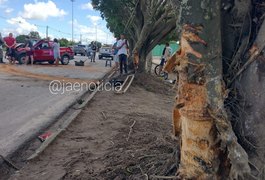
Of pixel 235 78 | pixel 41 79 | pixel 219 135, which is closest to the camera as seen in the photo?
pixel 219 135

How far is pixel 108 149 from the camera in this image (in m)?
6.03

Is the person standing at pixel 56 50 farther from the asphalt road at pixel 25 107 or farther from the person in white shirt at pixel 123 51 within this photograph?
the asphalt road at pixel 25 107

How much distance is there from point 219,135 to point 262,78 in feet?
2.07

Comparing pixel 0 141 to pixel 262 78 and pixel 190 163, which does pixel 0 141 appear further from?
pixel 262 78

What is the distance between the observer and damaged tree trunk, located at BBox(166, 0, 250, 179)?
3350 mm

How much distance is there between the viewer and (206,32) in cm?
341

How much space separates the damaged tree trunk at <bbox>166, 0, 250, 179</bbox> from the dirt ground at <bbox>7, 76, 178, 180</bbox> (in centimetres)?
80

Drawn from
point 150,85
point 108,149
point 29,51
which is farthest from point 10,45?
point 108,149

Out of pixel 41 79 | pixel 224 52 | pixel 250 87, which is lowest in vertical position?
pixel 41 79

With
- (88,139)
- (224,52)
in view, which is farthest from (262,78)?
(88,139)

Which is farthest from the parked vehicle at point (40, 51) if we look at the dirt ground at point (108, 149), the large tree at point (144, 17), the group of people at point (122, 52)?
the dirt ground at point (108, 149)

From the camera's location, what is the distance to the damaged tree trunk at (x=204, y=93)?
335 centimetres

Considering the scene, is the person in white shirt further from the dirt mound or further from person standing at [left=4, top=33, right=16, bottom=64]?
person standing at [left=4, top=33, right=16, bottom=64]

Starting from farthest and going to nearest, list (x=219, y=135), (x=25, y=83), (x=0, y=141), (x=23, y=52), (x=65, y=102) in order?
(x=23, y=52) → (x=25, y=83) → (x=65, y=102) → (x=0, y=141) → (x=219, y=135)
